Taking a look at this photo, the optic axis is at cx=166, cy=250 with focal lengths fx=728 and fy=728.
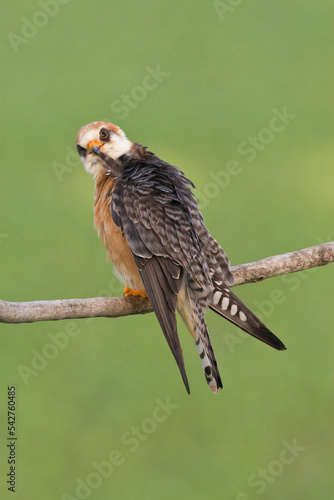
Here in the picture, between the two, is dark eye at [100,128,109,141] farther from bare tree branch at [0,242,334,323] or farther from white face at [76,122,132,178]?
bare tree branch at [0,242,334,323]

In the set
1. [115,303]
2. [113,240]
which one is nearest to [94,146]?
[113,240]

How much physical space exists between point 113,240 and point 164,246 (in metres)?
0.45

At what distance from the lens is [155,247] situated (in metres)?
4.34

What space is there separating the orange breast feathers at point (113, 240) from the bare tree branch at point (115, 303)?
157mm

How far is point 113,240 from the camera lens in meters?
4.65

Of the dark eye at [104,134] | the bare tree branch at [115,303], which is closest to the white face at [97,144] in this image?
the dark eye at [104,134]

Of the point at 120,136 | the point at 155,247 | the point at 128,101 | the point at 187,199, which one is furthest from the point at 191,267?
the point at 128,101

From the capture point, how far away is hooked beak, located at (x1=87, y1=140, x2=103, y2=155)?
194 inches

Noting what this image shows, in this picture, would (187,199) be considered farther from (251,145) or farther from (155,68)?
(155,68)

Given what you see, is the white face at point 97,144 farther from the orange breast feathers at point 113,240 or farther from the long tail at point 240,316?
the long tail at point 240,316

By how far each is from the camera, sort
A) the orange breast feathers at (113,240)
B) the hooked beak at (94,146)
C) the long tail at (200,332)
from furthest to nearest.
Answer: the hooked beak at (94,146)
the orange breast feathers at (113,240)
the long tail at (200,332)

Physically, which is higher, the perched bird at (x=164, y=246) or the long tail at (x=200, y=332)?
the perched bird at (x=164, y=246)

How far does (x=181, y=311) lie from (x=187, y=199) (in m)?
0.73

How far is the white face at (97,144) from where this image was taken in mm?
4949
